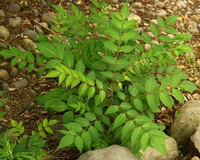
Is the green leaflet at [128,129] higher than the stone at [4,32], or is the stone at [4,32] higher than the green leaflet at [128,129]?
the green leaflet at [128,129]

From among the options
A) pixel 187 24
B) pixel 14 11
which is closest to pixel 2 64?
pixel 14 11

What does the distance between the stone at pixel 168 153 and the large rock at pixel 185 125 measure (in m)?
0.19

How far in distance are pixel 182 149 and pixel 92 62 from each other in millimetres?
1127

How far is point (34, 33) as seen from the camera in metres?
3.62

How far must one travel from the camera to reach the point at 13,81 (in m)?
3.23

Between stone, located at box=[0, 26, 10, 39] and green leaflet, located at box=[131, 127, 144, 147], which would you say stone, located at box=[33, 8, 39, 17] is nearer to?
stone, located at box=[0, 26, 10, 39]

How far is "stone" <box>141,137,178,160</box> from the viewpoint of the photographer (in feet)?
8.50

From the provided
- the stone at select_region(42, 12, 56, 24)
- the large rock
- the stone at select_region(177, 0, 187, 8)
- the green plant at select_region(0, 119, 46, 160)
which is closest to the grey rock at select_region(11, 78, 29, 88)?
the green plant at select_region(0, 119, 46, 160)

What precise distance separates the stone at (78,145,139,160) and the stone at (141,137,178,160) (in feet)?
1.33

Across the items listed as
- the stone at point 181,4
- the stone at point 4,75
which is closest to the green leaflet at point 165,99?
the stone at point 4,75

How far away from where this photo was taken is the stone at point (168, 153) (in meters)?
2.59

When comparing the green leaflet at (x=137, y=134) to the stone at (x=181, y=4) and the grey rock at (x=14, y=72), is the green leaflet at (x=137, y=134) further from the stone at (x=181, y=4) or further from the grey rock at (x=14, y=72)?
the stone at (x=181, y=4)

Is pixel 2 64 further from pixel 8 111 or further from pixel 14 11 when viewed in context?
pixel 14 11

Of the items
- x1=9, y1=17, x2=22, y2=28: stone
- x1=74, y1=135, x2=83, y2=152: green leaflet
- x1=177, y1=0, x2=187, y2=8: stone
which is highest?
x1=177, y1=0, x2=187, y2=8: stone
